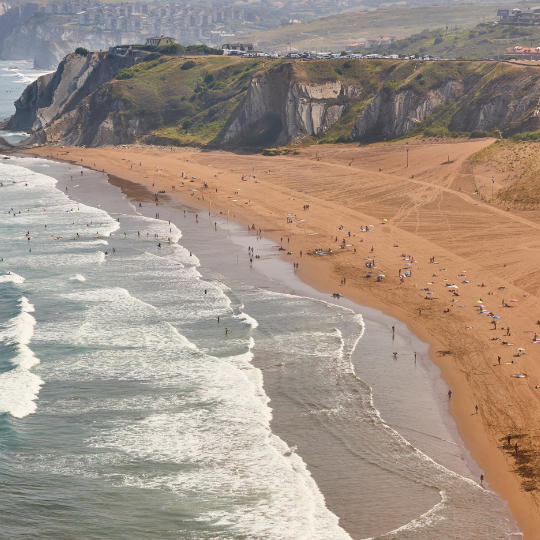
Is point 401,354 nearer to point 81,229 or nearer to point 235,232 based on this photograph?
point 235,232

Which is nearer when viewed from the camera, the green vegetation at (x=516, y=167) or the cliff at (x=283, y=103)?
the green vegetation at (x=516, y=167)

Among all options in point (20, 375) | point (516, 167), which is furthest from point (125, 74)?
point (20, 375)

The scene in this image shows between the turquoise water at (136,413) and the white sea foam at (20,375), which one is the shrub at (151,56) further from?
the white sea foam at (20,375)

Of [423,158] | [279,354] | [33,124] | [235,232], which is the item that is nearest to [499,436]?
[279,354]

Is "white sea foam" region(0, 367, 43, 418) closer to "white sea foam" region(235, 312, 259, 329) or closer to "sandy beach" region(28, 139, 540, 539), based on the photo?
"white sea foam" region(235, 312, 259, 329)

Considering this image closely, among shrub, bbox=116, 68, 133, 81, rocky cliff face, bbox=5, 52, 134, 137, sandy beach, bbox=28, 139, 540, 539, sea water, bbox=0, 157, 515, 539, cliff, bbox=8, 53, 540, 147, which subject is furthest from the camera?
rocky cliff face, bbox=5, 52, 134, 137

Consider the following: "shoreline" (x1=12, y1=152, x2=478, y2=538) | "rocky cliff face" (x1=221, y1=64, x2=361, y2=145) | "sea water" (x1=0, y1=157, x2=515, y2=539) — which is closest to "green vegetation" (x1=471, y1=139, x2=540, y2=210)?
"shoreline" (x1=12, y1=152, x2=478, y2=538)

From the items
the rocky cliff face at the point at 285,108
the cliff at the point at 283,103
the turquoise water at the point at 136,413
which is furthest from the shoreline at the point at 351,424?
the rocky cliff face at the point at 285,108
